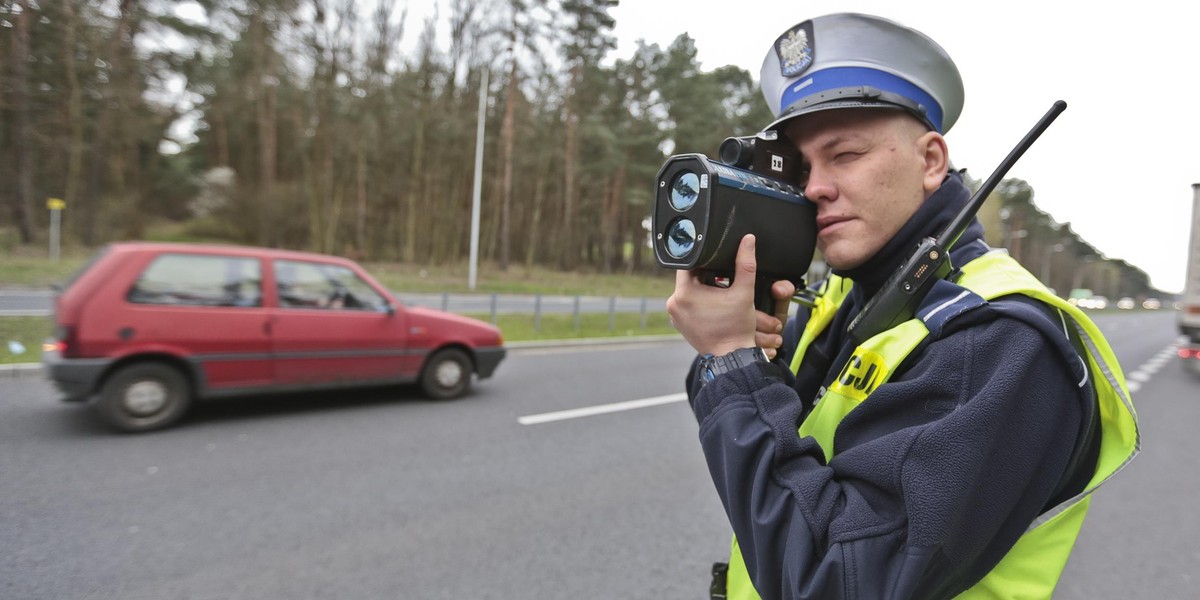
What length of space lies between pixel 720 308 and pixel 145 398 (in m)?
5.22

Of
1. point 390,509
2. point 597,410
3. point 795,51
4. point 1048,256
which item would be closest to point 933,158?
point 795,51

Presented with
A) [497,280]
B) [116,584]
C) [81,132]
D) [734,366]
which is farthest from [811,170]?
[497,280]

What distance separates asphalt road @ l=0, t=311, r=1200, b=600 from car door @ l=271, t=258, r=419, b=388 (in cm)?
36

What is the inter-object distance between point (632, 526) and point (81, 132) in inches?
137

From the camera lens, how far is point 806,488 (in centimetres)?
86

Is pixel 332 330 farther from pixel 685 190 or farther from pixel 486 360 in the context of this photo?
pixel 685 190

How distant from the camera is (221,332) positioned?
4879 millimetres

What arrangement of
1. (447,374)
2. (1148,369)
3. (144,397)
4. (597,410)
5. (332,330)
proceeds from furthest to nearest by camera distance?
(1148,369) → (447,374) → (597,410) → (332,330) → (144,397)

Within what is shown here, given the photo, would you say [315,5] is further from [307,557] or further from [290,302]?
[307,557]

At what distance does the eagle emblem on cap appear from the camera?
44.9 inches

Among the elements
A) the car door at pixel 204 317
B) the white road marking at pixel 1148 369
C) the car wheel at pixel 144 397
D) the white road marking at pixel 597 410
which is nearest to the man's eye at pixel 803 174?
the white road marking at pixel 597 410

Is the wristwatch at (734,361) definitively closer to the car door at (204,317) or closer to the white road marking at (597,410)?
the white road marking at (597,410)

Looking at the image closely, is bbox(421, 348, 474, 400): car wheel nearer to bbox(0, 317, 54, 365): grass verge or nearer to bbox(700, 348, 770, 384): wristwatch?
bbox(0, 317, 54, 365): grass verge

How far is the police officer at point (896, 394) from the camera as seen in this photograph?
0.80 m
